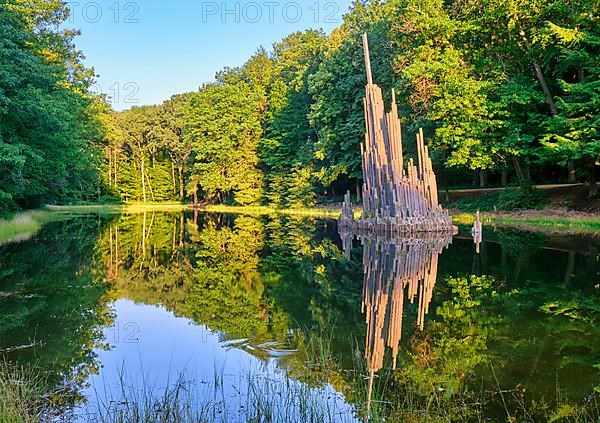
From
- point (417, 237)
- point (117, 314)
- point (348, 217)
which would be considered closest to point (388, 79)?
point (348, 217)

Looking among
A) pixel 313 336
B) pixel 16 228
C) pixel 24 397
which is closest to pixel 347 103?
pixel 16 228

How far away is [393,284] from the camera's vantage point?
32.7 ft

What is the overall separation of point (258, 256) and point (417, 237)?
6.17 metres

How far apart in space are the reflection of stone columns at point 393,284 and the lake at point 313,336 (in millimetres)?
40

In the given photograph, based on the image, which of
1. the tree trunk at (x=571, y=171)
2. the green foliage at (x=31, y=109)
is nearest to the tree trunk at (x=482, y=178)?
the tree trunk at (x=571, y=171)

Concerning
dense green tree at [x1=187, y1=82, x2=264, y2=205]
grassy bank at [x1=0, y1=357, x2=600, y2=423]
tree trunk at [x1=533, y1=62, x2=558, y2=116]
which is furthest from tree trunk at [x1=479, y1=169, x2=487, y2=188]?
grassy bank at [x1=0, y1=357, x2=600, y2=423]

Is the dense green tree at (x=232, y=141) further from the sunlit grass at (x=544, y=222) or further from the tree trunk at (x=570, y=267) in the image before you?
the tree trunk at (x=570, y=267)

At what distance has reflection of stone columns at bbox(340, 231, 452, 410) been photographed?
637cm

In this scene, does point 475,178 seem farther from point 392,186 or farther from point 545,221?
point 392,186

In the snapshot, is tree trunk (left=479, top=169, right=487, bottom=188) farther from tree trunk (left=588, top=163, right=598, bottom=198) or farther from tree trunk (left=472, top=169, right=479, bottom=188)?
tree trunk (left=588, top=163, right=598, bottom=198)

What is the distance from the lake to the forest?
10317mm

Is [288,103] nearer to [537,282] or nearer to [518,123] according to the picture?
[518,123]

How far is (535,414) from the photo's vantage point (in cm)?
432

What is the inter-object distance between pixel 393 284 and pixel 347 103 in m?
30.2
